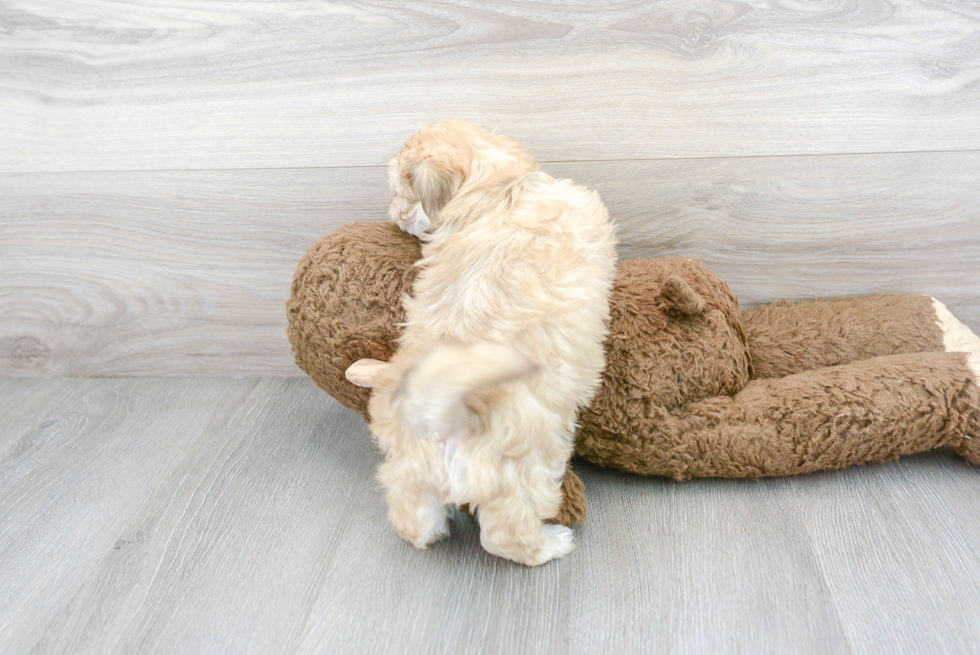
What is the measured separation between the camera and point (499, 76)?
3.93 ft

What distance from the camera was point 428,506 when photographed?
912mm

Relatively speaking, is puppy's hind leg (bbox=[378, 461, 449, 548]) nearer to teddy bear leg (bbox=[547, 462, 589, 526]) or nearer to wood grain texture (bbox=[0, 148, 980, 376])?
teddy bear leg (bbox=[547, 462, 589, 526])

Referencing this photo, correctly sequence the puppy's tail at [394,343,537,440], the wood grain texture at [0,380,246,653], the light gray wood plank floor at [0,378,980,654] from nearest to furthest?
the puppy's tail at [394,343,537,440]
the light gray wood plank floor at [0,378,980,654]
the wood grain texture at [0,380,246,653]

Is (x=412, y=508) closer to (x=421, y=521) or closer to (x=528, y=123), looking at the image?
(x=421, y=521)

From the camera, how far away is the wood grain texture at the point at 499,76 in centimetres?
116

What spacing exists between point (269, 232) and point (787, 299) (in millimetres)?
1009

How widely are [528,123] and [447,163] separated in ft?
1.17

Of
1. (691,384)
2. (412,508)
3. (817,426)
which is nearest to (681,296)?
(691,384)

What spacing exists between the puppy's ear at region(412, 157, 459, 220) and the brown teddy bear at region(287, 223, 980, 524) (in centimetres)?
15

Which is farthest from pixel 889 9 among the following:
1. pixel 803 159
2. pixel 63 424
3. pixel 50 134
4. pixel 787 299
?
pixel 63 424

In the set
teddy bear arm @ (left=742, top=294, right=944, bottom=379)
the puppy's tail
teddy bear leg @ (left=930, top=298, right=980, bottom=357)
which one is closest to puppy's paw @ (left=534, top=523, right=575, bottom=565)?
the puppy's tail

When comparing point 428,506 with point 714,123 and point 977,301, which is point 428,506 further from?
point 977,301

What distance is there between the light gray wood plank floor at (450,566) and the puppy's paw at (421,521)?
0.15 feet

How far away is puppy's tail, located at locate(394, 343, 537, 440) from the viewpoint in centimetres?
73
